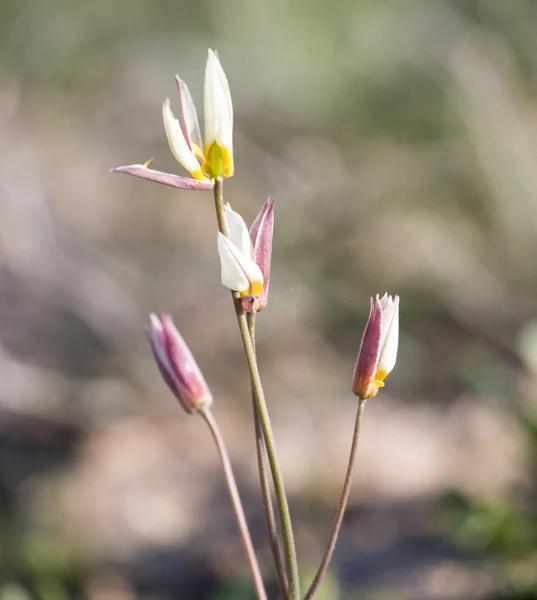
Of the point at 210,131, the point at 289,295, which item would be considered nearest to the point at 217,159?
the point at 210,131

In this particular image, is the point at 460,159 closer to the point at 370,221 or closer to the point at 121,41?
the point at 370,221

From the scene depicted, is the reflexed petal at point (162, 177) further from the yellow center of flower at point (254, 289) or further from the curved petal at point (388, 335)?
the curved petal at point (388, 335)

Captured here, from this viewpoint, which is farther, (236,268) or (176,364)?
(176,364)

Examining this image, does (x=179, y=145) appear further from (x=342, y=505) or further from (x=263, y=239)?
(x=342, y=505)

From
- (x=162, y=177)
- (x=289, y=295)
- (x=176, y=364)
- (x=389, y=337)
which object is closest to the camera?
(x=162, y=177)

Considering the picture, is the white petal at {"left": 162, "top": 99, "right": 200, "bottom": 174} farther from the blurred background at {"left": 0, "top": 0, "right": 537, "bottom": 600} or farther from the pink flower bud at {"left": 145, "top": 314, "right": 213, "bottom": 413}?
the blurred background at {"left": 0, "top": 0, "right": 537, "bottom": 600}

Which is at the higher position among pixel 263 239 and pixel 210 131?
pixel 210 131
